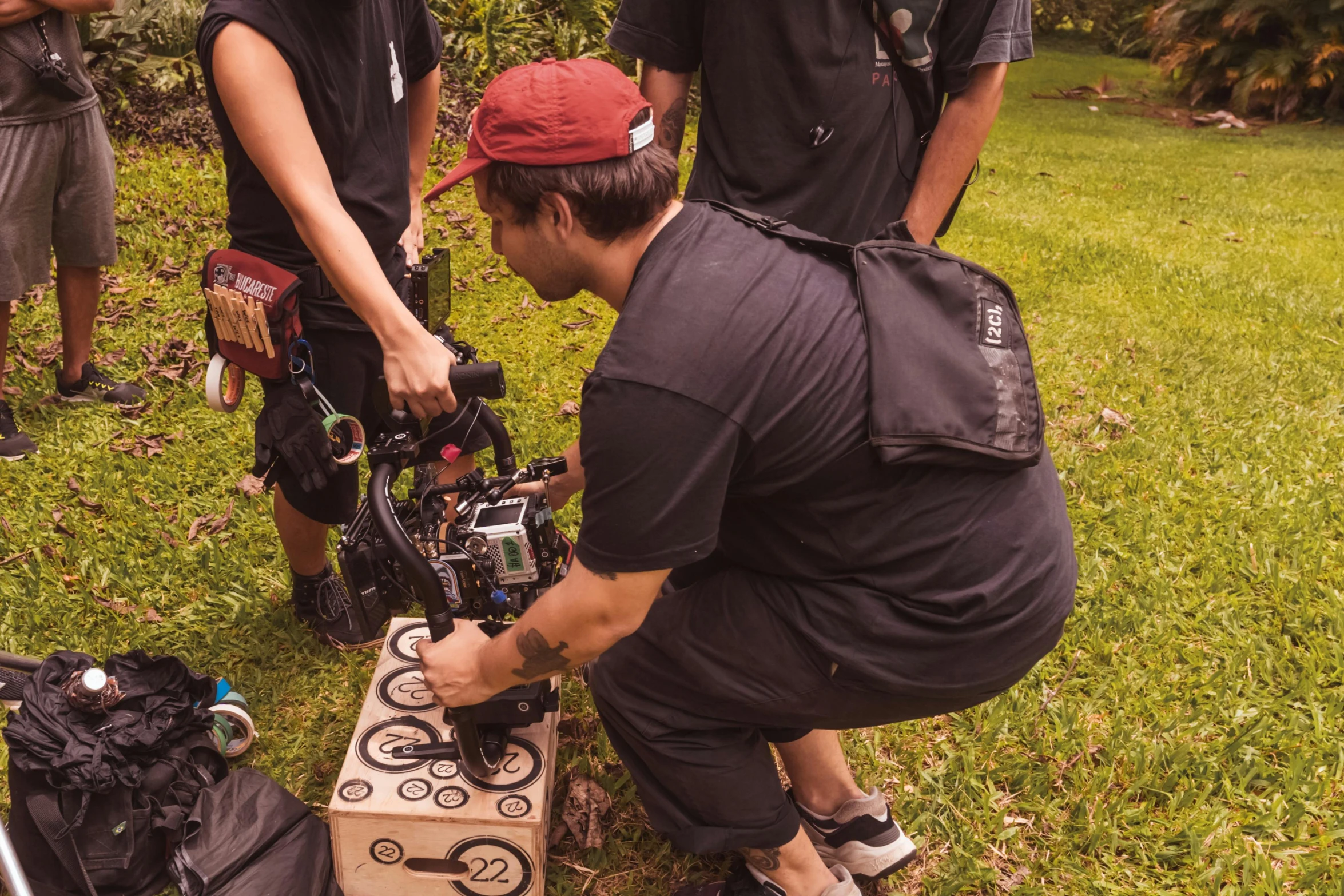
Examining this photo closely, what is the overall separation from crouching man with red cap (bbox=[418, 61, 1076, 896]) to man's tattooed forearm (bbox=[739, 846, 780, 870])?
11 cm

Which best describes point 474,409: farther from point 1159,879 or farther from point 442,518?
point 1159,879

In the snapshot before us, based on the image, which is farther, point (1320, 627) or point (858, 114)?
point (1320, 627)

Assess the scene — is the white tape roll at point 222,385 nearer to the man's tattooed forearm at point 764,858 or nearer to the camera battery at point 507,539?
the camera battery at point 507,539

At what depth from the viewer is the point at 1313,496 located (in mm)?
4508

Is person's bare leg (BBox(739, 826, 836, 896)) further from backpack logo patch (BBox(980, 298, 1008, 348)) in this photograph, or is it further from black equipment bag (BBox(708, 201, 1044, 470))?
backpack logo patch (BBox(980, 298, 1008, 348))

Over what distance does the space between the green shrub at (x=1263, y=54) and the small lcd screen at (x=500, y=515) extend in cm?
1867

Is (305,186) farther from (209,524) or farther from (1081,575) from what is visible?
(1081,575)

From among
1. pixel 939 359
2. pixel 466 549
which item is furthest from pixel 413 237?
pixel 939 359

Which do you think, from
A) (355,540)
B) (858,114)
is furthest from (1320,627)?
(355,540)

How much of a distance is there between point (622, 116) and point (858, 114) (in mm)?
1166

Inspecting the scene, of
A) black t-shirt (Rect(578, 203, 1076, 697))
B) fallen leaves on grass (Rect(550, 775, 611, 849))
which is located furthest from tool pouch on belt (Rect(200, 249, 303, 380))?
fallen leaves on grass (Rect(550, 775, 611, 849))

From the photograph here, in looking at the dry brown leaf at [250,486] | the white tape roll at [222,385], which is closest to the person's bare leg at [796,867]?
the white tape roll at [222,385]

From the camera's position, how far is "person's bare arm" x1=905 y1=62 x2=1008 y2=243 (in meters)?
3.01

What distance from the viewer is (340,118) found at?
274 centimetres
